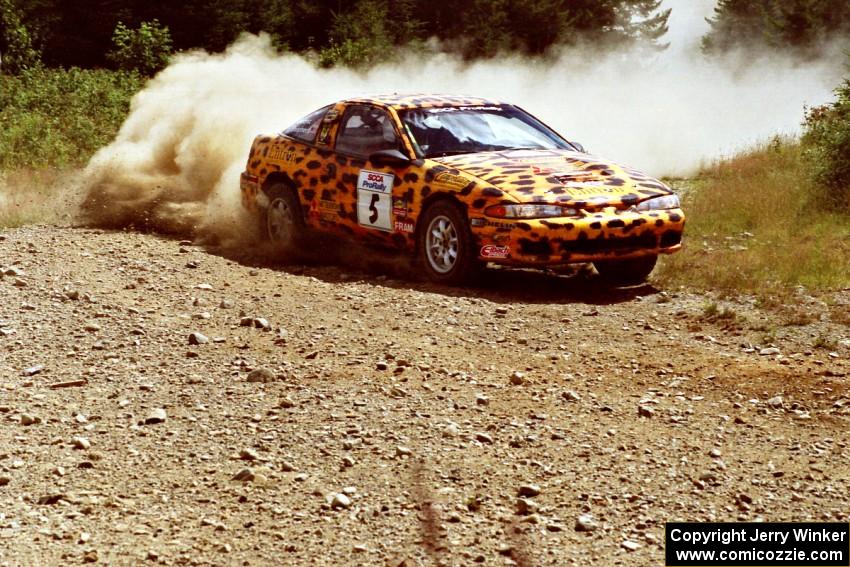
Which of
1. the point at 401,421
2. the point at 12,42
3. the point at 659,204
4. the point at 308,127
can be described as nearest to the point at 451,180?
the point at 659,204

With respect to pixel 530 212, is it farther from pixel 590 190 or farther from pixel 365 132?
pixel 365 132

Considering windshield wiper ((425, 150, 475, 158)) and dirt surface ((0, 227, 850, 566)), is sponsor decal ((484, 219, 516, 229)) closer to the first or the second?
dirt surface ((0, 227, 850, 566))

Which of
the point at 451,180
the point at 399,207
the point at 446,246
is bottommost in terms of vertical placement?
the point at 446,246

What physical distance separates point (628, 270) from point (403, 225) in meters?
1.90

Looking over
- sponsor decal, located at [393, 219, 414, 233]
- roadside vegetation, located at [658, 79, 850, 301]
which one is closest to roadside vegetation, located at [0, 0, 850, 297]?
roadside vegetation, located at [658, 79, 850, 301]

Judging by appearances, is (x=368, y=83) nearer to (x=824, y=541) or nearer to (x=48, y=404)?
(x=48, y=404)

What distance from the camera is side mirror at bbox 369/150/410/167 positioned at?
35.1 ft

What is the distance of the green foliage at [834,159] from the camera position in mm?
14695

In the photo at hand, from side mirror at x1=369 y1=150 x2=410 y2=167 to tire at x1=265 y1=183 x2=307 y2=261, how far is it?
1449 millimetres

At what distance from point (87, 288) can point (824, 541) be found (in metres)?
6.51

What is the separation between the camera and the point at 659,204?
10336 mm

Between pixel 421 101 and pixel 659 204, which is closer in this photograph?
pixel 659 204

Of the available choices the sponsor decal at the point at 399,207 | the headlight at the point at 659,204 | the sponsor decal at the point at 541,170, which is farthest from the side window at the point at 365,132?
the headlight at the point at 659,204

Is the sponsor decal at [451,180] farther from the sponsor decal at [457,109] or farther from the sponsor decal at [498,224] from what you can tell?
the sponsor decal at [457,109]
